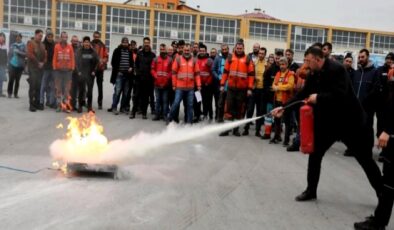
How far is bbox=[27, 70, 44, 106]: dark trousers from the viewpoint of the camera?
46.2 ft

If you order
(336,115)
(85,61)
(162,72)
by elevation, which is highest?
(85,61)

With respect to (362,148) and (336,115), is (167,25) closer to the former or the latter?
(336,115)

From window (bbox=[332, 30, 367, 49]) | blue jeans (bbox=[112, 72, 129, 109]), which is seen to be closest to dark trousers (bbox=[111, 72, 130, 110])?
blue jeans (bbox=[112, 72, 129, 109])

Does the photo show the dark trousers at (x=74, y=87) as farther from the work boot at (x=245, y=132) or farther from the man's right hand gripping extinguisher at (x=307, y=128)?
the man's right hand gripping extinguisher at (x=307, y=128)

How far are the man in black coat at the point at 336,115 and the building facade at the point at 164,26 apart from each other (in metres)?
66.1

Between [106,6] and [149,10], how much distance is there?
6.32 m

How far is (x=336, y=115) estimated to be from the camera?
649 centimetres

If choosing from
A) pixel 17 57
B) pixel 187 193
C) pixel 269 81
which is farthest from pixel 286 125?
pixel 17 57

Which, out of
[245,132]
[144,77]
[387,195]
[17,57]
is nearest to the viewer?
[387,195]

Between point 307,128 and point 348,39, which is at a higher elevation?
point 348,39

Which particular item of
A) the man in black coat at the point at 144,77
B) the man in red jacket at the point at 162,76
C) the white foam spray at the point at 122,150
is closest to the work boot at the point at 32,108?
the man in black coat at the point at 144,77

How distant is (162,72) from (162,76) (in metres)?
0.11

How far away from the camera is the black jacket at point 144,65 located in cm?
1439

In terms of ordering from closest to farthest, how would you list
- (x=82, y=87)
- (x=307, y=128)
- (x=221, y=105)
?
(x=307, y=128) → (x=221, y=105) → (x=82, y=87)
